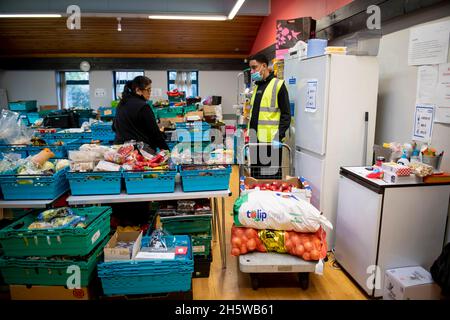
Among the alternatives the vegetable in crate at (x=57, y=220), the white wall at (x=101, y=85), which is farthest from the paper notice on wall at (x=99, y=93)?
the vegetable in crate at (x=57, y=220)

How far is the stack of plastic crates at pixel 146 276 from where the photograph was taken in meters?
2.16

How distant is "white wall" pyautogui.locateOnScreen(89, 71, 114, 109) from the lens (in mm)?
10836

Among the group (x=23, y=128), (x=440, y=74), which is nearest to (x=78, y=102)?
(x=23, y=128)

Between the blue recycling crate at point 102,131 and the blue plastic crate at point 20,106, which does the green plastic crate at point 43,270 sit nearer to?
the blue recycling crate at point 102,131

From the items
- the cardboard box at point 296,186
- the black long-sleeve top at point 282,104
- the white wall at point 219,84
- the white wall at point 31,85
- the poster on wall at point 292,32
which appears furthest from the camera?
the white wall at point 219,84

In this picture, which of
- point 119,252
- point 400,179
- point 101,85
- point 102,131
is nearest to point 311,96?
point 400,179

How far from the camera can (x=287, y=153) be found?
3.91 m

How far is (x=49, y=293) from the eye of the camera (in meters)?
2.19

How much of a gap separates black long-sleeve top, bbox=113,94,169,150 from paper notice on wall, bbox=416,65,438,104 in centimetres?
228

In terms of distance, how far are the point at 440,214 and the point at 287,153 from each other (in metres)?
1.74

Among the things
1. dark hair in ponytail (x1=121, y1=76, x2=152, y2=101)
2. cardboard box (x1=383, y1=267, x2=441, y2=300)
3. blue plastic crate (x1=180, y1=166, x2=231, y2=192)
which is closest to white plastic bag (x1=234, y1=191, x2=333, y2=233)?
blue plastic crate (x1=180, y1=166, x2=231, y2=192)

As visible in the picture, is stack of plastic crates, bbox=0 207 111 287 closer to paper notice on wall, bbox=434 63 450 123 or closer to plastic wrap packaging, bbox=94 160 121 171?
plastic wrap packaging, bbox=94 160 121 171

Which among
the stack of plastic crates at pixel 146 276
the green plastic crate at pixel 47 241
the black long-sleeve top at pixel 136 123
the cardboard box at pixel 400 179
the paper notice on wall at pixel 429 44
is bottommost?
the stack of plastic crates at pixel 146 276

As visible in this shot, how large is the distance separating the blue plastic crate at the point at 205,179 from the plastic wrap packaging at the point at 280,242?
0.39 meters
